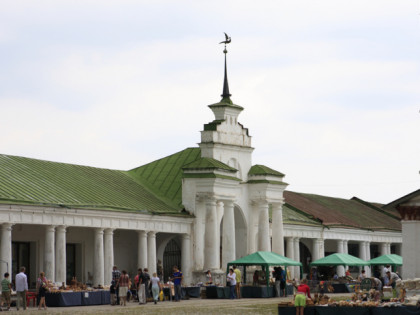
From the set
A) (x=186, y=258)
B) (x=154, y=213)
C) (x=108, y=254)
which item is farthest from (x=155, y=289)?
(x=186, y=258)

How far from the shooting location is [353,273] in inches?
2968

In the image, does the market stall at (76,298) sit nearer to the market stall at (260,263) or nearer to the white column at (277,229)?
the market stall at (260,263)

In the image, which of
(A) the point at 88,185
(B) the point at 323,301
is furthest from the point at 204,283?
(B) the point at 323,301

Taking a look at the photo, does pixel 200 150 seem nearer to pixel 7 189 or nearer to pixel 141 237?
pixel 141 237

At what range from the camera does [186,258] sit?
5606 centimetres

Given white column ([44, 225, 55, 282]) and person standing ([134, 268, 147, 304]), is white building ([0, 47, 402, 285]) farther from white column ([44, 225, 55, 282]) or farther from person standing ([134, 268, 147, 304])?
person standing ([134, 268, 147, 304])

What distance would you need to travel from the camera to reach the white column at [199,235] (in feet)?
185

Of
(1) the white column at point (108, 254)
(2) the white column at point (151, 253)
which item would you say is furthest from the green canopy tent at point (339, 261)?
(1) the white column at point (108, 254)

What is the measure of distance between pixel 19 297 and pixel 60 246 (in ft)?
24.6

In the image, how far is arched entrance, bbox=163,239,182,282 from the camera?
58281 mm

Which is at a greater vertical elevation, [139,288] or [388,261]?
[388,261]

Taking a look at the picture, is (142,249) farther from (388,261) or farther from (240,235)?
(388,261)

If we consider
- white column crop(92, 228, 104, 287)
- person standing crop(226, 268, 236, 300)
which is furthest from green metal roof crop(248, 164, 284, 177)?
white column crop(92, 228, 104, 287)

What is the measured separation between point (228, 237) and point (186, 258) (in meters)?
2.52
